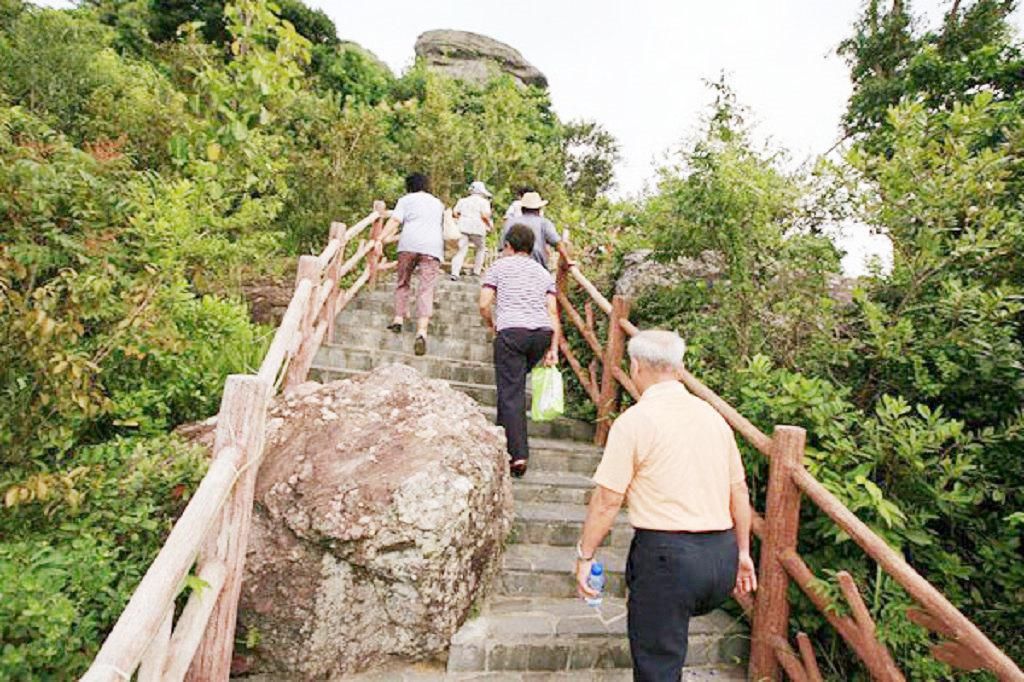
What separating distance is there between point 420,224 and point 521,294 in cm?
200

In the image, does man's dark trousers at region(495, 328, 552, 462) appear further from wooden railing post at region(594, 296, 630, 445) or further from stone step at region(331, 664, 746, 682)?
stone step at region(331, 664, 746, 682)

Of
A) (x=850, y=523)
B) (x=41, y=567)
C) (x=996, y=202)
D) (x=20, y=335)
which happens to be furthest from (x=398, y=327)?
(x=996, y=202)

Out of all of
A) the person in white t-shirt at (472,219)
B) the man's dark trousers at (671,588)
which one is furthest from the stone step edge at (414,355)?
the man's dark trousers at (671,588)

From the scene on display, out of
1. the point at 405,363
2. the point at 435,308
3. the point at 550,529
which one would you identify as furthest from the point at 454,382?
the point at 435,308

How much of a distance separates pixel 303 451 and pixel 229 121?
8.13 feet

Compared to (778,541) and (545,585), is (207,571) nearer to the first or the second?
(545,585)

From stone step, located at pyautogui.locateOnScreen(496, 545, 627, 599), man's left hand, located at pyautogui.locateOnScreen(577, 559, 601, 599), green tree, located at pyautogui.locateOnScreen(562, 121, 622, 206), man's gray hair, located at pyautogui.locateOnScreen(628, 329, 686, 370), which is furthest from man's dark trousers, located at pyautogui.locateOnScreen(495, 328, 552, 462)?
green tree, located at pyautogui.locateOnScreen(562, 121, 622, 206)

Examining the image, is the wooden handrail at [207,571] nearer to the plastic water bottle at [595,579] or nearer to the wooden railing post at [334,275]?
the plastic water bottle at [595,579]

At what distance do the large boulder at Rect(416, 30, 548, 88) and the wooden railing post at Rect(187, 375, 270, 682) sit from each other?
81.1 feet

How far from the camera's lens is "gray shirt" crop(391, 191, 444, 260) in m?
5.69

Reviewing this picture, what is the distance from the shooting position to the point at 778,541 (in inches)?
118

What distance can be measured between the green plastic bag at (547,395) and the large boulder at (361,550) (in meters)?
1.14

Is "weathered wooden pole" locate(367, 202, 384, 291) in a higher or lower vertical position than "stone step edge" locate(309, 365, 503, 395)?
higher

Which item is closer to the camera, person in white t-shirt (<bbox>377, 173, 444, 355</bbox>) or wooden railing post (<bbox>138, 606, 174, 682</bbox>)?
wooden railing post (<bbox>138, 606, 174, 682</bbox>)
